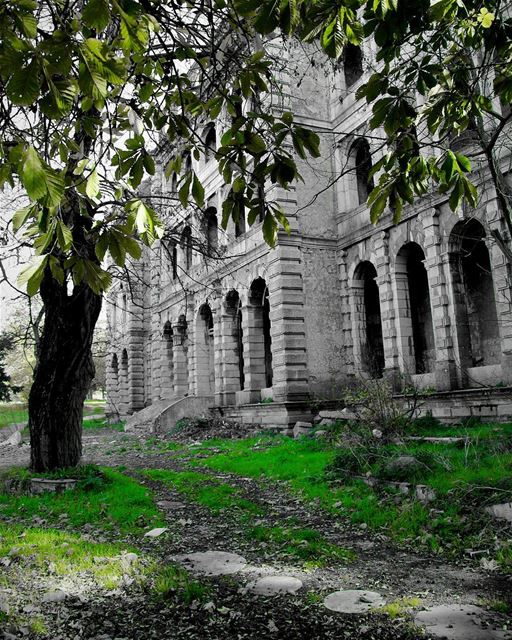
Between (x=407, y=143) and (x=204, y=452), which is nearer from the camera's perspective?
(x=407, y=143)

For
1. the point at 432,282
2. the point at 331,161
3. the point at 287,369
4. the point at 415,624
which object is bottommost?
the point at 415,624

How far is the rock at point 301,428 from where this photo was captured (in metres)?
15.7

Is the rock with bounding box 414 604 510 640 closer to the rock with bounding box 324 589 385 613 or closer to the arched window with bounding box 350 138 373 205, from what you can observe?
the rock with bounding box 324 589 385 613

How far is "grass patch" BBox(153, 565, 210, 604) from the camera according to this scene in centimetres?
441

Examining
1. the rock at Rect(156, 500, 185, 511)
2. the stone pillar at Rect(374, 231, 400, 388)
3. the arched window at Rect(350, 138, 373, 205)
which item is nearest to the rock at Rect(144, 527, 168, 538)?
the rock at Rect(156, 500, 185, 511)

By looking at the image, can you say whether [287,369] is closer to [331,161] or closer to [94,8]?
[331,161]

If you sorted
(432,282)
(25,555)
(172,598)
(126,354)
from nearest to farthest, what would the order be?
(172,598), (25,555), (432,282), (126,354)

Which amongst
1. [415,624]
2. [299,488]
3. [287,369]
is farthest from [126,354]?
[415,624]

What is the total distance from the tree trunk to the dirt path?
3128 mm

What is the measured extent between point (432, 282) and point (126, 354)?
86.3 ft

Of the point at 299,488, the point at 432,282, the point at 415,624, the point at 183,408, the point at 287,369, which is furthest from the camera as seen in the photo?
the point at 183,408

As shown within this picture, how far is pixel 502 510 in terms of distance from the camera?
6090 millimetres

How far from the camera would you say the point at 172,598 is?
4445mm

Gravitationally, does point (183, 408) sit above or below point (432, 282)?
below
